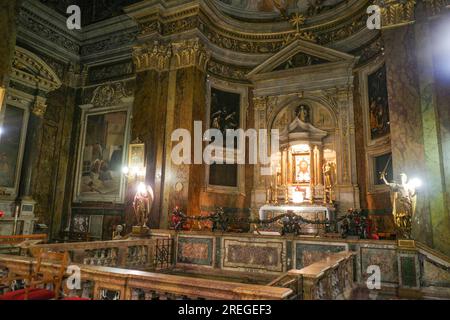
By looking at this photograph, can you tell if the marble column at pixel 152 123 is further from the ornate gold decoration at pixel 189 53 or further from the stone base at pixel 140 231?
the stone base at pixel 140 231

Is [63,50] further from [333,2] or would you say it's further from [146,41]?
[333,2]

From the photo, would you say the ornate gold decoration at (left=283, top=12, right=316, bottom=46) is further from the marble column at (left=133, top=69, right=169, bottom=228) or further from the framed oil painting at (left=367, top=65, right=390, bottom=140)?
A: the marble column at (left=133, top=69, right=169, bottom=228)

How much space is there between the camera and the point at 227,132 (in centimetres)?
1455

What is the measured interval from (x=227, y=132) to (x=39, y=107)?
301 inches

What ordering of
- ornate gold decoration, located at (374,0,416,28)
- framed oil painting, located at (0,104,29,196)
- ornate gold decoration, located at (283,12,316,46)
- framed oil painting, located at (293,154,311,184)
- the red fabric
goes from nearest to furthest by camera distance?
1. the red fabric
2. ornate gold decoration, located at (374,0,416,28)
3. framed oil painting, located at (0,104,29,196)
4. framed oil painting, located at (293,154,311,184)
5. ornate gold decoration, located at (283,12,316,46)

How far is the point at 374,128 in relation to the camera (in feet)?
40.9

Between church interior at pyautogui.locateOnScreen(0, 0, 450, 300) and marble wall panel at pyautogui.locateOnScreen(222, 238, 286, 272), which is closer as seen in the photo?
marble wall panel at pyautogui.locateOnScreen(222, 238, 286, 272)

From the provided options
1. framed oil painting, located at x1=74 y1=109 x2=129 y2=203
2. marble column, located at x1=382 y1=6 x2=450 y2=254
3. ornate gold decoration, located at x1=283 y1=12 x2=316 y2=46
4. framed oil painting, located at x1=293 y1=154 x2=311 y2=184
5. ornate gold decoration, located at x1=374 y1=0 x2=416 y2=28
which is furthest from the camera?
ornate gold decoration, located at x1=283 y1=12 x2=316 y2=46

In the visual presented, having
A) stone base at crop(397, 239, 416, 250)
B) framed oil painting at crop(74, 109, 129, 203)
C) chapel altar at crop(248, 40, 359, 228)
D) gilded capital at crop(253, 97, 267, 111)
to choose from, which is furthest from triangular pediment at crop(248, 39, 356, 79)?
stone base at crop(397, 239, 416, 250)

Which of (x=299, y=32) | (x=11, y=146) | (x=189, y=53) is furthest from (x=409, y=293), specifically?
(x=11, y=146)

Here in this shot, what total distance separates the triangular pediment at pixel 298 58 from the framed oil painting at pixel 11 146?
948 cm

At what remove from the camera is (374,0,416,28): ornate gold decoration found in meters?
10.2

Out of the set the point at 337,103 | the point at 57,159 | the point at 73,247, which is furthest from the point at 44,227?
the point at 337,103

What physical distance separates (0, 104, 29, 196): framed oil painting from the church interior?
0.05m
